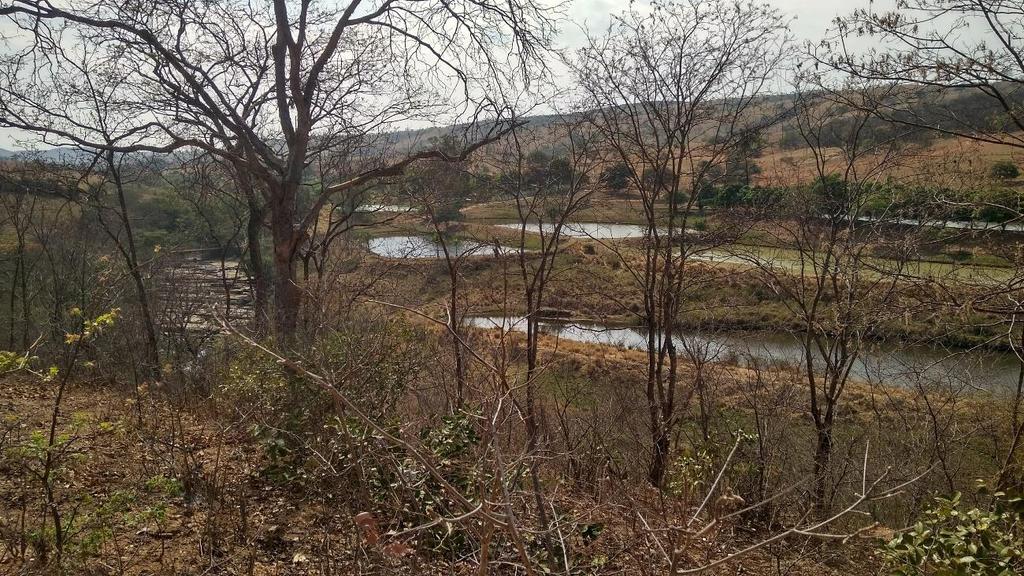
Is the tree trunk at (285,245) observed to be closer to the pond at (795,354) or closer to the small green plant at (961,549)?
the pond at (795,354)

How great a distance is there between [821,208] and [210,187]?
390 inches

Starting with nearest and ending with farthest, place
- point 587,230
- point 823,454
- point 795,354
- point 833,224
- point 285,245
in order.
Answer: point 285,245
point 823,454
point 833,224
point 587,230
point 795,354

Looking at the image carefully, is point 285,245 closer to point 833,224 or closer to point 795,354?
point 833,224

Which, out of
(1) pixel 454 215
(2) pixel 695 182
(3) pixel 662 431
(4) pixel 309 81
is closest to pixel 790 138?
(2) pixel 695 182

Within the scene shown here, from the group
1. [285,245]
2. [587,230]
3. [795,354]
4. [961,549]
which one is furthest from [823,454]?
[795,354]

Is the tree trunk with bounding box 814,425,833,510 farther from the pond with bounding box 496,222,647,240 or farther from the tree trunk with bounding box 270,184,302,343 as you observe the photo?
the tree trunk with bounding box 270,184,302,343

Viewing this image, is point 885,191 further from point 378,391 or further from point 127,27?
point 127,27

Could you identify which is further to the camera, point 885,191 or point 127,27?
point 885,191

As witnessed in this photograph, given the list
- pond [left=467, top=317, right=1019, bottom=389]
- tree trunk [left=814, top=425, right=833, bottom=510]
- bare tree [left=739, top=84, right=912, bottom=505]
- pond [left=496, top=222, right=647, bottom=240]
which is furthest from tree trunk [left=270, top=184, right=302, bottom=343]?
tree trunk [left=814, top=425, right=833, bottom=510]

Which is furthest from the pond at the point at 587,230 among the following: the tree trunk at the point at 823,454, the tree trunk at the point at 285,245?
the tree trunk at the point at 823,454

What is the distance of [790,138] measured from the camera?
11.8 m

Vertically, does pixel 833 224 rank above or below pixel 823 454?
above

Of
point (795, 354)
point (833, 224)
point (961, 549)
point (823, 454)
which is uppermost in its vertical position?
point (833, 224)

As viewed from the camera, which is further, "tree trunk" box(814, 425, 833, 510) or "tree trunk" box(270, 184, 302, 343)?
"tree trunk" box(814, 425, 833, 510)
